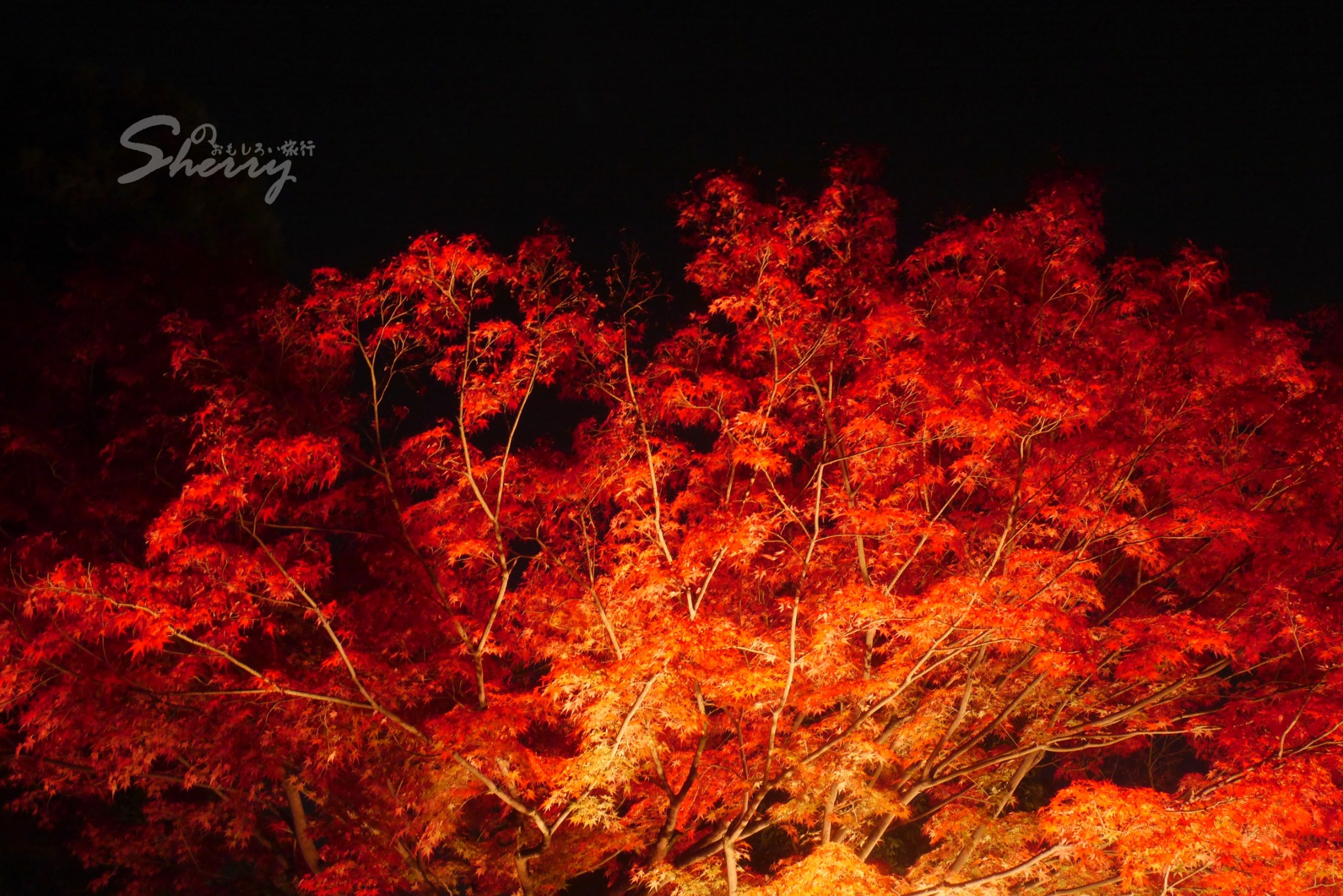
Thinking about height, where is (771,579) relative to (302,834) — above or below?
above

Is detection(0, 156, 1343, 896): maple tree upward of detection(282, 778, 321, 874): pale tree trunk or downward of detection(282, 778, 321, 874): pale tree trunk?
upward

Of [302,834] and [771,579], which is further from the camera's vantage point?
[302,834]

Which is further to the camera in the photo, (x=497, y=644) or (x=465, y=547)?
(x=497, y=644)

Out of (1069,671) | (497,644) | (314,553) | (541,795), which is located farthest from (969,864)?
(314,553)

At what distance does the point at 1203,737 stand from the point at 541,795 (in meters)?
9.26

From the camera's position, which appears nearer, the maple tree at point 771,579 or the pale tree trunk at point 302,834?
the maple tree at point 771,579

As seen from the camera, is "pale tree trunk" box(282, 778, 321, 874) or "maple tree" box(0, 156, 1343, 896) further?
"pale tree trunk" box(282, 778, 321, 874)

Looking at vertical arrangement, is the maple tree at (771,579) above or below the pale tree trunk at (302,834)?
above

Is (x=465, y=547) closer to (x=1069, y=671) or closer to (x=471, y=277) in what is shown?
(x=471, y=277)

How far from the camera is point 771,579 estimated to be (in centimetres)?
927

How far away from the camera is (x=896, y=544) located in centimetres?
874

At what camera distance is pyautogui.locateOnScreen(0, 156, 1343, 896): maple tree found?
7.72m

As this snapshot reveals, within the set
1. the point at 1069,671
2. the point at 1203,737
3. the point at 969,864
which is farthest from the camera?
the point at 1203,737

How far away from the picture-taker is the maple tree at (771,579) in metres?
7.72
